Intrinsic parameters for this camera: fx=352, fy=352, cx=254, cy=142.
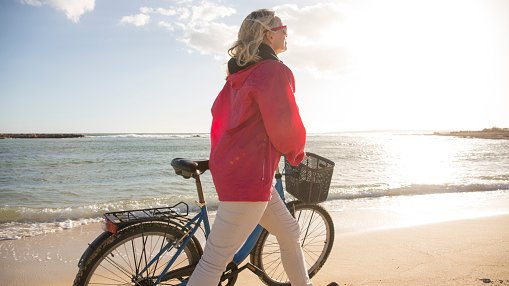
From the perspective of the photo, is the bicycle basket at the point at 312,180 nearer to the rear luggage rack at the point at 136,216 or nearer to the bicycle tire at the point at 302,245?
the bicycle tire at the point at 302,245

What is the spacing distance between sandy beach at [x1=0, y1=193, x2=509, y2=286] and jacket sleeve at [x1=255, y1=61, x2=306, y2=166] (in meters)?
2.23

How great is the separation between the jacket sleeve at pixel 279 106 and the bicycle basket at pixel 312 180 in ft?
2.93

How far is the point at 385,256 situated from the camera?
4199mm

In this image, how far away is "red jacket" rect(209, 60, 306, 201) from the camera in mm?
1683

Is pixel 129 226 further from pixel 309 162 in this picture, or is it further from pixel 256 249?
pixel 309 162

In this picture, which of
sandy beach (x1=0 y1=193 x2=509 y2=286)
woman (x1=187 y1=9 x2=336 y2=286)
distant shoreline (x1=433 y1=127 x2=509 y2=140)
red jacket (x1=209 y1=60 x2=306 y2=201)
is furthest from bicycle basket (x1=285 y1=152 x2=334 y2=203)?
distant shoreline (x1=433 y1=127 x2=509 y2=140)

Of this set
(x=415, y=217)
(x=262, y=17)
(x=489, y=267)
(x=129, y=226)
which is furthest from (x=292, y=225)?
(x=415, y=217)

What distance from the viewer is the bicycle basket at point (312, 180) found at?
2621mm

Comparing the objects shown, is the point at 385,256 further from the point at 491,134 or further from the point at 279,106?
the point at 491,134

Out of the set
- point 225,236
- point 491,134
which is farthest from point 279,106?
point 491,134

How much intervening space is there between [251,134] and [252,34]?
1.70 feet

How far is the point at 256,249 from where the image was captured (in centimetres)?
295

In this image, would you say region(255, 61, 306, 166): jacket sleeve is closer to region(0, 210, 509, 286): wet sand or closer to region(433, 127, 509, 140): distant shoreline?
region(0, 210, 509, 286): wet sand

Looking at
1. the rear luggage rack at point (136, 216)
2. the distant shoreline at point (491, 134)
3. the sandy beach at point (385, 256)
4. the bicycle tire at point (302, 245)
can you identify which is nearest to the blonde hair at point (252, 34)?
the rear luggage rack at point (136, 216)
